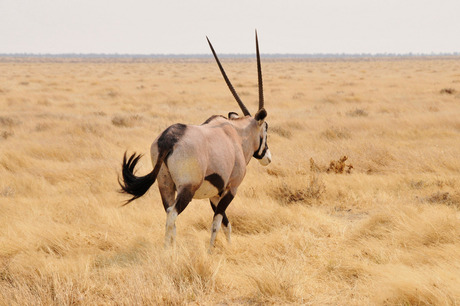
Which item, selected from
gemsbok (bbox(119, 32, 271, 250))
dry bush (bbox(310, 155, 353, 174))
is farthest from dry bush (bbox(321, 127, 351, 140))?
gemsbok (bbox(119, 32, 271, 250))

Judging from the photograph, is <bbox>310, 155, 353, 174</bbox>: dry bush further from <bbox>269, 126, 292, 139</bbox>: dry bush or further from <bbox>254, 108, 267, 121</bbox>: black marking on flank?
<bbox>269, 126, 292, 139</bbox>: dry bush

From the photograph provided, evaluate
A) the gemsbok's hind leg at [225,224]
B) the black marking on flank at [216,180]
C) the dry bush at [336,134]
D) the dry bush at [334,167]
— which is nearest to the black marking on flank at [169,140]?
the black marking on flank at [216,180]

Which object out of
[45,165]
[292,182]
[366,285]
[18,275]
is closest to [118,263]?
[18,275]

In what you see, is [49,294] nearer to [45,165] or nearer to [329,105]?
[45,165]

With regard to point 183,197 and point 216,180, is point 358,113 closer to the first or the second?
point 216,180

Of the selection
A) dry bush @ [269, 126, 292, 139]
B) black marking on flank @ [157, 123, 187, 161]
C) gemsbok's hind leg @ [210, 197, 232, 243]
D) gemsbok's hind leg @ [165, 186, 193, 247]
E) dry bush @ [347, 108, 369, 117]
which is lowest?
dry bush @ [347, 108, 369, 117]

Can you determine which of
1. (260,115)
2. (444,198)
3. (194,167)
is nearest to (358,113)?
(444,198)

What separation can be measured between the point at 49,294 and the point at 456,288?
126 inches

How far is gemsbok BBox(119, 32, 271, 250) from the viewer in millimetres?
4562

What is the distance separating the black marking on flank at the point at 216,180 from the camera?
4.82 m

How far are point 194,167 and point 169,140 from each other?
0.35 meters

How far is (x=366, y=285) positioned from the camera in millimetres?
4301

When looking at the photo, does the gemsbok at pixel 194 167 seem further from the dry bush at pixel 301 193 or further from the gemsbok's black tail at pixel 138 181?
the dry bush at pixel 301 193

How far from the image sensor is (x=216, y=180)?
487 cm
